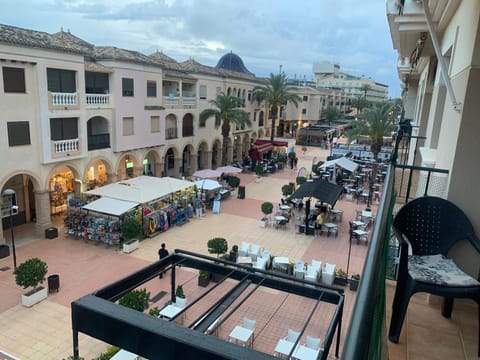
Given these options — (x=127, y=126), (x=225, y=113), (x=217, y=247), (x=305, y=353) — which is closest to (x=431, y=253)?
(x=305, y=353)

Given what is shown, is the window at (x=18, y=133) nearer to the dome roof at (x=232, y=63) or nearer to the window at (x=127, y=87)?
the window at (x=127, y=87)

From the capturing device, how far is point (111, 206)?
19344 mm

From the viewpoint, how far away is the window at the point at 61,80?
67.5 ft

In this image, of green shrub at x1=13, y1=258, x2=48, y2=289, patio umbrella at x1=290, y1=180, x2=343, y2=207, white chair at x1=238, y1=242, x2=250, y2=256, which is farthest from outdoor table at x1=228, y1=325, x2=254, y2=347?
patio umbrella at x1=290, y1=180, x2=343, y2=207

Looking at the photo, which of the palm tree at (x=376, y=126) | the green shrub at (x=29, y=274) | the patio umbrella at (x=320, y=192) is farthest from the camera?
the palm tree at (x=376, y=126)

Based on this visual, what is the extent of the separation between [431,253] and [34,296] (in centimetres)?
1374

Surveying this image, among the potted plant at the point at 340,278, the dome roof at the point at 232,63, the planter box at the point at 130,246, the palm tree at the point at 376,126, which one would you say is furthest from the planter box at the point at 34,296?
the dome roof at the point at 232,63

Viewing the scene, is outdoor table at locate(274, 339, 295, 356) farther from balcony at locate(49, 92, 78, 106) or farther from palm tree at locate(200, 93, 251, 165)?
palm tree at locate(200, 93, 251, 165)

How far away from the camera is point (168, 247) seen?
19547 millimetres

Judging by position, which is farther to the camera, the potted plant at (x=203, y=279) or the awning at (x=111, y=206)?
the awning at (x=111, y=206)

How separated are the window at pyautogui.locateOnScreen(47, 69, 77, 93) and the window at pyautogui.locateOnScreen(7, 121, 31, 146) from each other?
271 centimetres

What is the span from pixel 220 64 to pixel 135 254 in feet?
175

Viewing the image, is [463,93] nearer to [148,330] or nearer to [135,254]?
[148,330]

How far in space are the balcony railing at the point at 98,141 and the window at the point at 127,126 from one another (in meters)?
1.47
